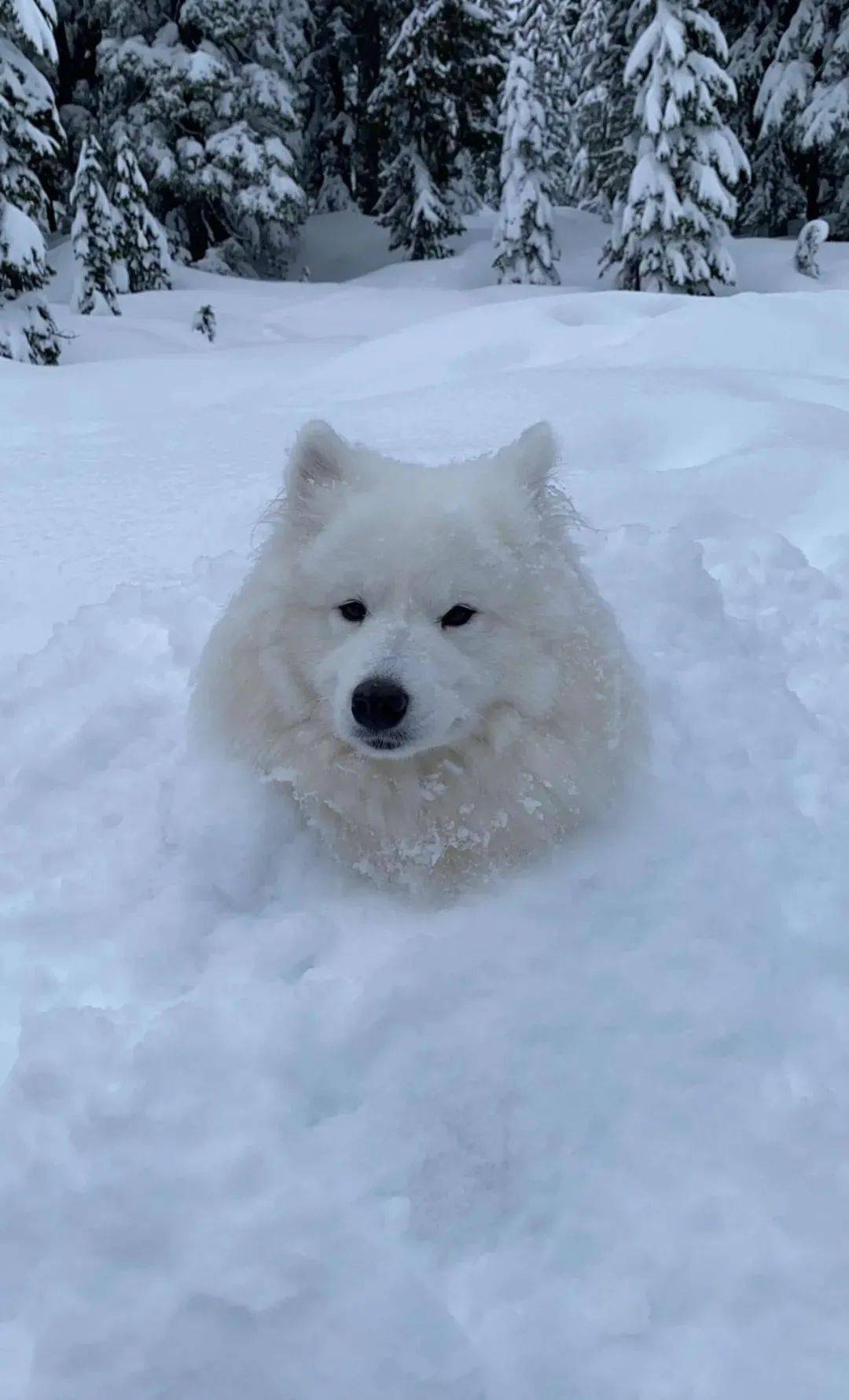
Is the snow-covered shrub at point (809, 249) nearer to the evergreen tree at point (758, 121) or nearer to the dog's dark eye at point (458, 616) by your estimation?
the evergreen tree at point (758, 121)

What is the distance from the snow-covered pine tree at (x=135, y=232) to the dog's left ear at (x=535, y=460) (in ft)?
57.3

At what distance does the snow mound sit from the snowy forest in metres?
12.9

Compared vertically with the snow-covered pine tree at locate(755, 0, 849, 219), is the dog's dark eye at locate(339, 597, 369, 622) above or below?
below

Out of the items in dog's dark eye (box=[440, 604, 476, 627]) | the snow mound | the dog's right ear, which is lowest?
the snow mound

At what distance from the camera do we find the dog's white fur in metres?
2.62

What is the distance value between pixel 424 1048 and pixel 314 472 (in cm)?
171

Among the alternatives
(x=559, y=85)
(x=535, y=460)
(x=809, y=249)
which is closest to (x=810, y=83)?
(x=809, y=249)

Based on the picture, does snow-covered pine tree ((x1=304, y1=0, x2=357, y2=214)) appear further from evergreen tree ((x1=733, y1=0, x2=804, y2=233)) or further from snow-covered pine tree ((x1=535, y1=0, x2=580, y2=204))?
Answer: evergreen tree ((x1=733, y1=0, x2=804, y2=233))

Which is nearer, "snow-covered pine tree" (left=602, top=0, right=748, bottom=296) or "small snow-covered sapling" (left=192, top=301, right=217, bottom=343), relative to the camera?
"small snow-covered sapling" (left=192, top=301, right=217, bottom=343)

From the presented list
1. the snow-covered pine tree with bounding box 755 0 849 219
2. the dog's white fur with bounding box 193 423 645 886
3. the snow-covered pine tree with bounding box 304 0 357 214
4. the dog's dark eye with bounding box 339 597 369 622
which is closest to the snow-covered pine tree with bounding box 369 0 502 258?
the snow-covered pine tree with bounding box 304 0 357 214

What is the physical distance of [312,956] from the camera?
257 centimetres

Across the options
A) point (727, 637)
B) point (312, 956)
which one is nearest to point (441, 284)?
point (727, 637)

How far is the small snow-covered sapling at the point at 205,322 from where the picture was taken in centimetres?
1485

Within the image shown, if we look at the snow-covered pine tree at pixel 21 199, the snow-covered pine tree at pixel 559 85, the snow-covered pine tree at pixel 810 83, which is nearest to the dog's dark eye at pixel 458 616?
the snow-covered pine tree at pixel 21 199
